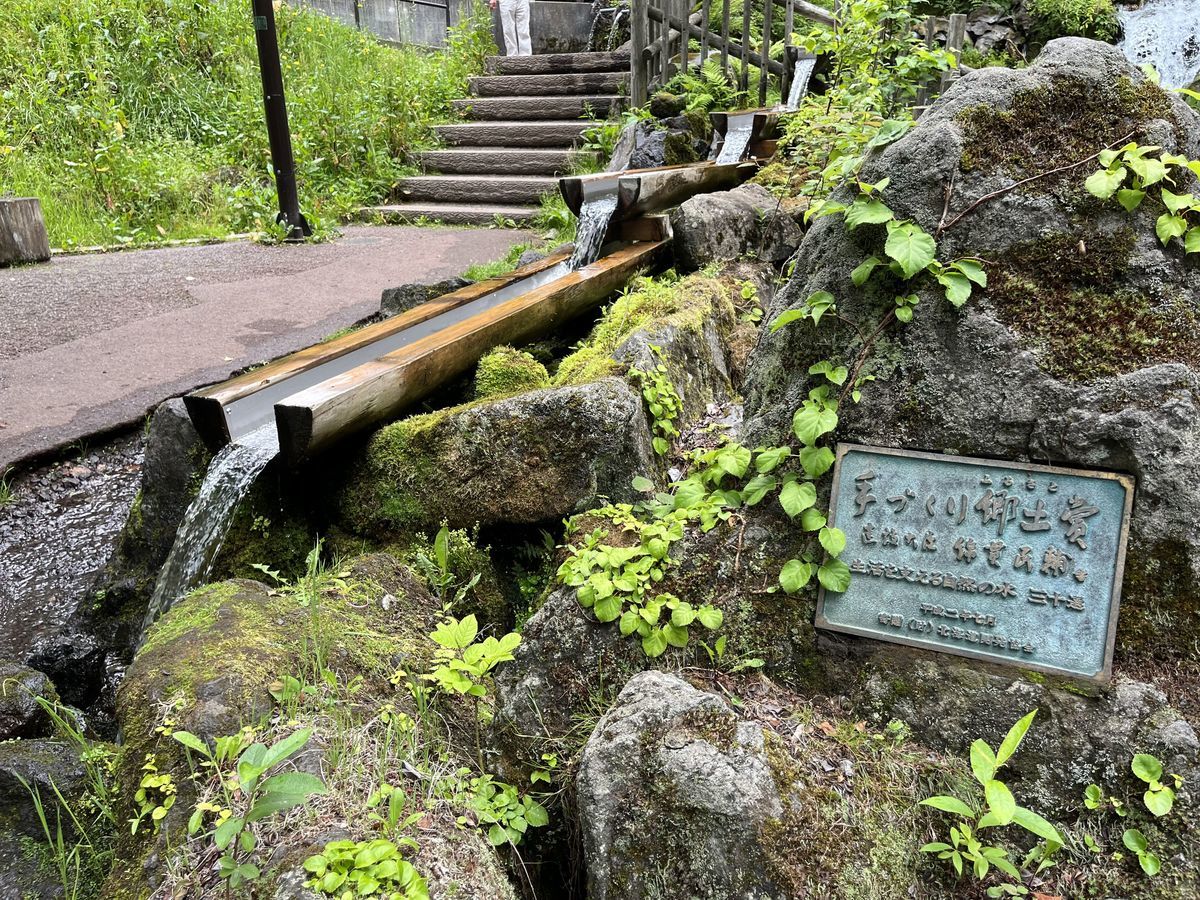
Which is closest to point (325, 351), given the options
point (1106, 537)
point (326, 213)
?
point (1106, 537)

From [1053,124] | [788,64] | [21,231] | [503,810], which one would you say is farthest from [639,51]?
[503,810]

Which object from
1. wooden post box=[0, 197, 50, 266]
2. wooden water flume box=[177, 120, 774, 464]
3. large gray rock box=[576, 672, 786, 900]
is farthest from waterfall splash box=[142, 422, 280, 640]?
wooden post box=[0, 197, 50, 266]

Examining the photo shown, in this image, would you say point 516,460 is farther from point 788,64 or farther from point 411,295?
point 788,64

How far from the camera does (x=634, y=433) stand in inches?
139

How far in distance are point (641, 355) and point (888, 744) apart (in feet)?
7.47

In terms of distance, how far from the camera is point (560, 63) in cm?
1278

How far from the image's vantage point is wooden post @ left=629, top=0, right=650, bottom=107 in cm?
989

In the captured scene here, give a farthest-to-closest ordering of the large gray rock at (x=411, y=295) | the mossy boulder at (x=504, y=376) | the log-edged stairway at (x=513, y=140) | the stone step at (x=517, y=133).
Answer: the stone step at (x=517, y=133), the log-edged stairway at (x=513, y=140), the large gray rock at (x=411, y=295), the mossy boulder at (x=504, y=376)

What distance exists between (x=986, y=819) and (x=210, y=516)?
10.5 ft

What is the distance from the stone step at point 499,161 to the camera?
422 inches

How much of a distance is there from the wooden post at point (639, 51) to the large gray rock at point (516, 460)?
7.90 meters

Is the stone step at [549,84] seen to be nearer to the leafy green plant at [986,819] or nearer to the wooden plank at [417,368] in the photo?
the wooden plank at [417,368]

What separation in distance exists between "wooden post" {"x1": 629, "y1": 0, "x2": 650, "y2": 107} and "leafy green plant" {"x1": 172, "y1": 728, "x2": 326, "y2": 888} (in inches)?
385

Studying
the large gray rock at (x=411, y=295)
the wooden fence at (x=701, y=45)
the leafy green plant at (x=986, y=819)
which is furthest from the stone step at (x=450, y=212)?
the leafy green plant at (x=986, y=819)
